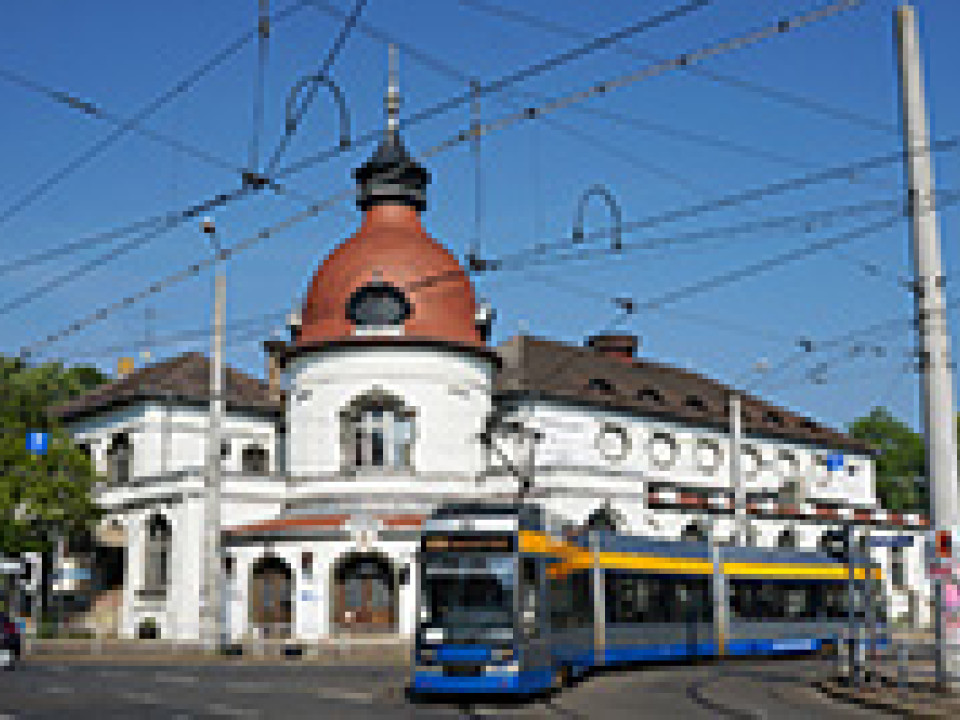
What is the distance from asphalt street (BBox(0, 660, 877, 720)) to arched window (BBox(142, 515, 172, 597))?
20.1m

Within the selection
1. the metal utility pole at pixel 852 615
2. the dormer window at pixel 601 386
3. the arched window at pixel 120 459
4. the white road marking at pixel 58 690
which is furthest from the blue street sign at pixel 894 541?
the arched window at pixel 120 459

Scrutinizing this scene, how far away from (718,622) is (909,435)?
7990cm

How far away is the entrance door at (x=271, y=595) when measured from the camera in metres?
47.9

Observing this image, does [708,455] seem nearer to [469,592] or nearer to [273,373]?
[273,373]

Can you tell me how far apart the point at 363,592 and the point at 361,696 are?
23.8m

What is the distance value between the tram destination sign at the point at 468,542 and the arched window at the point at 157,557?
3129cm

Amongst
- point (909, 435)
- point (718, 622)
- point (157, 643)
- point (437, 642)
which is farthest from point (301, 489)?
point (909, 435)

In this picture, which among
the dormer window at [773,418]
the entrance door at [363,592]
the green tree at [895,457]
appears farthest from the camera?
the green tree at [895,457]

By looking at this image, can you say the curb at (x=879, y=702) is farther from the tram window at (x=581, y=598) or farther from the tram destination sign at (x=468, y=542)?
the tram destination sign at (x=468, y=542)

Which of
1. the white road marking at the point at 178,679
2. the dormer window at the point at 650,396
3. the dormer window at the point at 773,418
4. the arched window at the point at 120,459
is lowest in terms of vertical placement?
the white road marking at the point at 178,679

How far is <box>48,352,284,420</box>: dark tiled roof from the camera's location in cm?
5547

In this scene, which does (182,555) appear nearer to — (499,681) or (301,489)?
(301,489)

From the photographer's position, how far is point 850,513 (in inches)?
2638

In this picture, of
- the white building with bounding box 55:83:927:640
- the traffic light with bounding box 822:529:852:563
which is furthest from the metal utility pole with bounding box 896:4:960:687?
the white building with bounding box 55:83:927:640
